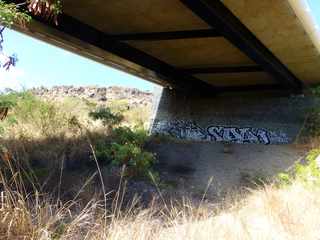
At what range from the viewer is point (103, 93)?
3291cm

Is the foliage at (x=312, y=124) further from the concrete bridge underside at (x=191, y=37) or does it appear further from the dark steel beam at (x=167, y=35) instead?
the dark steel beam at (x=167, y=35)

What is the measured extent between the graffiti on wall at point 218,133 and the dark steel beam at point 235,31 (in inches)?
127

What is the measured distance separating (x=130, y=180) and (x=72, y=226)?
590 cm

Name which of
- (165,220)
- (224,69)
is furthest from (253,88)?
(165,220)

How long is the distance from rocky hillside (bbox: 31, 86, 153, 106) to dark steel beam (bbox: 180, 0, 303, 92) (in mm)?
15469

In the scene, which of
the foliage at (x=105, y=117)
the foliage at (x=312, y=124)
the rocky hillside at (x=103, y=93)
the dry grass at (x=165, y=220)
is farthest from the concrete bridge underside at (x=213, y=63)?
the rocky hillside at (x=103, y=93)

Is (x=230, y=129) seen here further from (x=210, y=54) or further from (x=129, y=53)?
(x=129, y=53)

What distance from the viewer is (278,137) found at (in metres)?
20.5

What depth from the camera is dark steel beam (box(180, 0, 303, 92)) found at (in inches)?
424

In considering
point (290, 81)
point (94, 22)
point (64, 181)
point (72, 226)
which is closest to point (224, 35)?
point (94, 22)

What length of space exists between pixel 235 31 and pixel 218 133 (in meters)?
9.50

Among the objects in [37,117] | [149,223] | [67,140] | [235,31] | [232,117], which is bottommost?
[149,223]

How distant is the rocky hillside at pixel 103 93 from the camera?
30956 millimetres

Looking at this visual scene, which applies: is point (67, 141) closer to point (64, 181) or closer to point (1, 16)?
point (64, 181)
